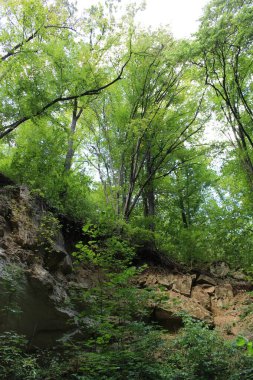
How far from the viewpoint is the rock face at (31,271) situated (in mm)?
6480

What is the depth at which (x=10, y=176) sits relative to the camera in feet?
30.8

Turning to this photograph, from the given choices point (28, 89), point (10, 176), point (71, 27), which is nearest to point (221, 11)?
point (71, 27)

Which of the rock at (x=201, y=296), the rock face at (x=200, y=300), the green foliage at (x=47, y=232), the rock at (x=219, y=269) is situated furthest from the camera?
the rock at (x=219, y=269)

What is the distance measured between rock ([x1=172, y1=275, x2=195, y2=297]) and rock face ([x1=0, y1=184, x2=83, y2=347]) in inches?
151

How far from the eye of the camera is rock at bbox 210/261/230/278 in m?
11.6

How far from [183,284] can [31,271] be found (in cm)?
561

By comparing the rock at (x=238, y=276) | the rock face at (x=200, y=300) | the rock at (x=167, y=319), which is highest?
the rock at (x=238, y=276)

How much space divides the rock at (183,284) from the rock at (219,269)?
1.21 m

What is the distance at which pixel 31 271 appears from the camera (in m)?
7.10

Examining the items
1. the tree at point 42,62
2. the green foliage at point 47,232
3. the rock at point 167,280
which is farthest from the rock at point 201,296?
the tree at point 42,62

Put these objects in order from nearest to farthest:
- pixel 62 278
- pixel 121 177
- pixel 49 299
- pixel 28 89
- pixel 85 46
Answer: pixel 49 299 < pixel 62 278 < pixel 28 89 < pixel 85 46 < pixel 121 177

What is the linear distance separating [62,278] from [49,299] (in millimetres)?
1310

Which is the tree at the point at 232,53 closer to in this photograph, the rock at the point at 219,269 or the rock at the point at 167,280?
the rock at the point at 219,269

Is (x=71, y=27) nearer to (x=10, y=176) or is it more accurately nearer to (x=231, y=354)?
(x=10, y=176)
